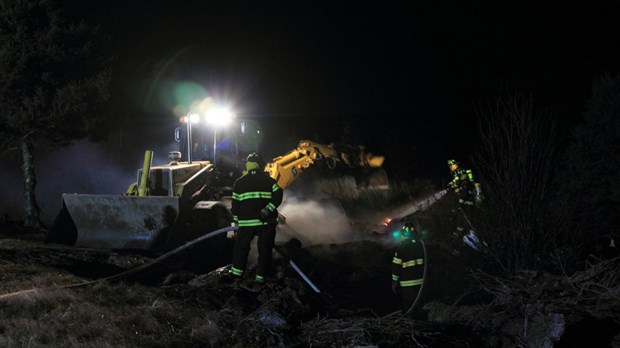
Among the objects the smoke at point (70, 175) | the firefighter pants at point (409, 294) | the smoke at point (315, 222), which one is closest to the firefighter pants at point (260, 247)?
the firefighter pants at point (409, 294)

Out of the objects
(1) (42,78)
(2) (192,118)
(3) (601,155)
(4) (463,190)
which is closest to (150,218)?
(2) (192,118)

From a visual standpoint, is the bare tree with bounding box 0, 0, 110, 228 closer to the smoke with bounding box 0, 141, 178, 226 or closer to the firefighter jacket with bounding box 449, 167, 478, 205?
the smoke with bounding box 0, 141, 178, 226

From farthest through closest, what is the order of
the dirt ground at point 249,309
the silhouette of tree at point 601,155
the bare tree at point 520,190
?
Result: the silhouette of tree at point 601,155, the bare tree at point 520,190, the dirt ground at point 249,309

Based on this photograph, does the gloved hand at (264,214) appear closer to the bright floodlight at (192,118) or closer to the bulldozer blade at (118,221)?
the bulldozer blade at (118,221)

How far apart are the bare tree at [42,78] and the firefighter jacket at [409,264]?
29.9ft

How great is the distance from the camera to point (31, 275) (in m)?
7.29

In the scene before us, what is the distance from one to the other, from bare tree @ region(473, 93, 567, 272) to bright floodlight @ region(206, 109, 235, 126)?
6.48 metres

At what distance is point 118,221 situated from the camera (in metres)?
9.86

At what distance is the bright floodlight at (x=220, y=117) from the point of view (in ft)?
39.2

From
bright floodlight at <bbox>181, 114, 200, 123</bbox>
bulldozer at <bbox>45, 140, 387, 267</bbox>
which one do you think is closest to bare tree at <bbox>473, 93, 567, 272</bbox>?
bulldozer at <bbox>45, 140, 387, 267</bbox>

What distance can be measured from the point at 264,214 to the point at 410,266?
2119 mm

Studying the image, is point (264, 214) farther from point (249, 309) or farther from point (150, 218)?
point (150, 218)

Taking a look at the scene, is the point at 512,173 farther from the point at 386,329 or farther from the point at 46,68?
the point at 46,68

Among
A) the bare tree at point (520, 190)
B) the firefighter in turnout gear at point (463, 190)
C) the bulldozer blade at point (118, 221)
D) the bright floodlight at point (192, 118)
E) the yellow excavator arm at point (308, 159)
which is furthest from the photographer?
the yellow excavator arm at point (308, 159)
